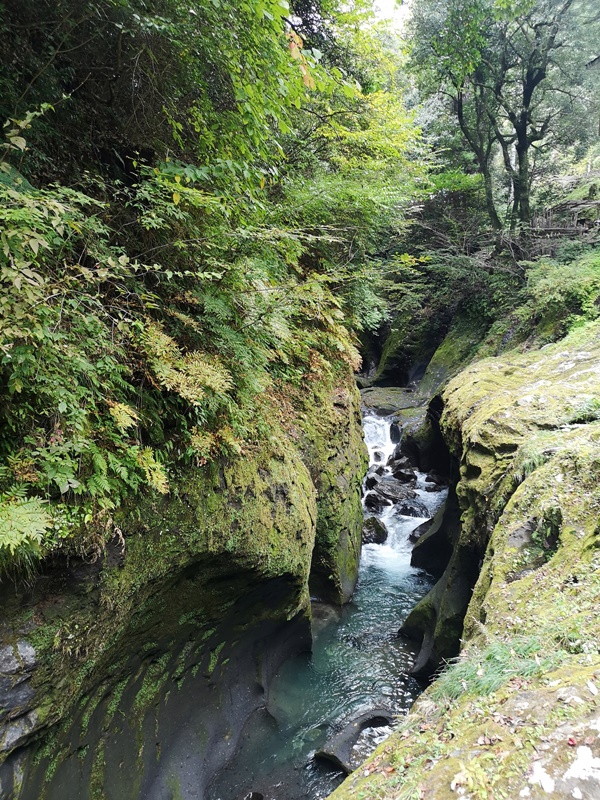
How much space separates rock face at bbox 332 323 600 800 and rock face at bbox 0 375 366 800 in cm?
219

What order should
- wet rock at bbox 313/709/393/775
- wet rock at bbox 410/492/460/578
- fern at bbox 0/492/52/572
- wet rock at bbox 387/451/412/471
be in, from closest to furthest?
fern at bbox 0/492/52/572 → wet rock at bbox 313/709/393/775 → wet rock at bbox 410/492/460/578 → wet rock at bbox 387/451/412/471

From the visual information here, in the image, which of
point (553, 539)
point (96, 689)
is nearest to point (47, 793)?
point (96, 689)

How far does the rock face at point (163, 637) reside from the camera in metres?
3.00

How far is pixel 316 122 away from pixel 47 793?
1065cm

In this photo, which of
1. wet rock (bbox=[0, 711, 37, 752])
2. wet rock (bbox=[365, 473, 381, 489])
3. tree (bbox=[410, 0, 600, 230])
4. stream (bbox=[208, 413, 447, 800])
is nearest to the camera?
wet rock (bbox=[0, 711, 37, 752])

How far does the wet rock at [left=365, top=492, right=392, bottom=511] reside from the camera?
12.6 m

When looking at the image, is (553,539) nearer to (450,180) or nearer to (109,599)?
(109,599)

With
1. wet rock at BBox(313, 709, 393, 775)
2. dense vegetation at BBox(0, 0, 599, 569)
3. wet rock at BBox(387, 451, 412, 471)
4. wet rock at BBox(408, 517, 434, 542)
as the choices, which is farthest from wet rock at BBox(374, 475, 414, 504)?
dense vegetation at BBox(0, 0, 599, 569)

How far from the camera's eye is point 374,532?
1134 centimetres

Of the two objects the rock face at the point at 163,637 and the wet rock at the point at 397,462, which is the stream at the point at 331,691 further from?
the wet rock at the point at 397,462

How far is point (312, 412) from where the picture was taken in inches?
327

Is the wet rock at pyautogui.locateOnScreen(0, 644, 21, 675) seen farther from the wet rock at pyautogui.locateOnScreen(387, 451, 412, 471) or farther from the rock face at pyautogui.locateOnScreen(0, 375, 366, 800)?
the wet rock at pyautogui.locateOnScreen(387, 451, 412, 471)

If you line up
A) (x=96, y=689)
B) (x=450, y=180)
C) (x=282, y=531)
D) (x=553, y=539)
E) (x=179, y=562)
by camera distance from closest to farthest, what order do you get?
(x=96, y=689) → (x=179, y=562) → (x=553, y=539) → (x=282, y=531) → (x=450, y=180)

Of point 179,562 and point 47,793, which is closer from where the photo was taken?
point 47,793
